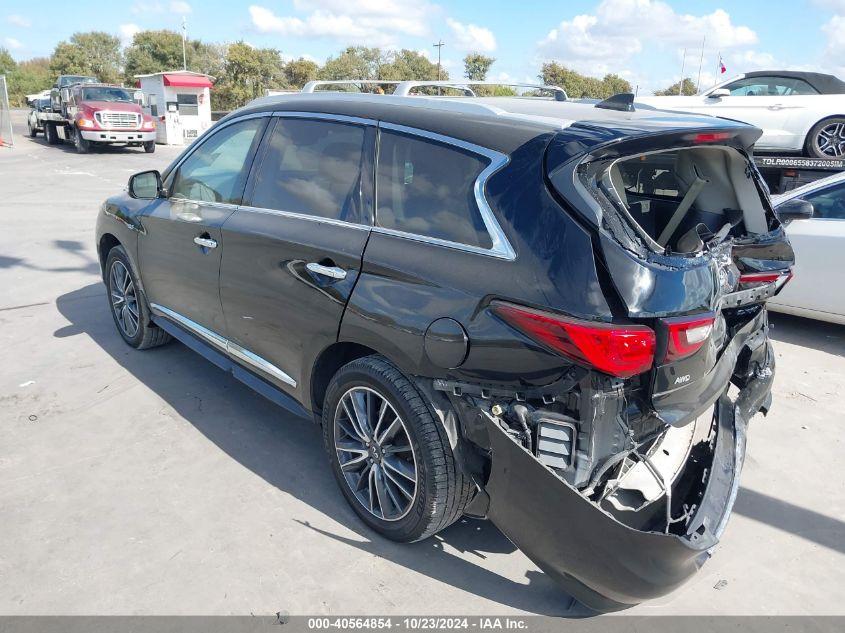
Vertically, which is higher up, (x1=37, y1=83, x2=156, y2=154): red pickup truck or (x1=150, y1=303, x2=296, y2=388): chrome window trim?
(x1=37, y1=83, x2=156, y2=154): red pickup truck

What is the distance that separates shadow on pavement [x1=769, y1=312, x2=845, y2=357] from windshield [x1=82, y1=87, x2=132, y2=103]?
2263 centimetres

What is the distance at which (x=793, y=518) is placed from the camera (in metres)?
3.32

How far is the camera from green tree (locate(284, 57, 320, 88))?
5597 cm

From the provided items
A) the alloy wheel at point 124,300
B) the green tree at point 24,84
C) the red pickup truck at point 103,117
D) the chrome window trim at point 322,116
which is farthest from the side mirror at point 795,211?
the green tree at point 24,84

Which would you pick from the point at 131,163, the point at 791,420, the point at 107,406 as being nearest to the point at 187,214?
the point at 107,406

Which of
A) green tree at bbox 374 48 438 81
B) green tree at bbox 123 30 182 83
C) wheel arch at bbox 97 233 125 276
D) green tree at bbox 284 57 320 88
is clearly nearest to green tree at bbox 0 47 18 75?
green tree at bbox 123 30 182 83

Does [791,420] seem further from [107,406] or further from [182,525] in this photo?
[107,406]

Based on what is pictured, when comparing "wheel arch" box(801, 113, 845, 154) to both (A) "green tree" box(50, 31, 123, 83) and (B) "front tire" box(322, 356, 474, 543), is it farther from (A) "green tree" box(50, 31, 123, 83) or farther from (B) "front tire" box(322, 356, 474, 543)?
(A) "green tree" box(50, 31, 123, 83)

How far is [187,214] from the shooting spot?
4.09 meters

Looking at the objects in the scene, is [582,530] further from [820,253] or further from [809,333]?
[809,333]

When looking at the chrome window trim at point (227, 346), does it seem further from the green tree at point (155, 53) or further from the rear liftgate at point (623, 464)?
the green tree at point (155, 53)

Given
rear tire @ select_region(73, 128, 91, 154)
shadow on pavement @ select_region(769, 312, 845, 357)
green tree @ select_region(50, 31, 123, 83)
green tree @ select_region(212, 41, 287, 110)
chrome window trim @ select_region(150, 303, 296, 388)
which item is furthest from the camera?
green tree @ select_region(50, 31, 123, 83)

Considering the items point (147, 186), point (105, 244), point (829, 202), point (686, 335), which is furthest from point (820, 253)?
point (105, 244)

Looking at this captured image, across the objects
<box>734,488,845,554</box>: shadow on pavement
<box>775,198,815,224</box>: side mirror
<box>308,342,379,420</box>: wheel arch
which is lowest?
<box>734,488,845,554</box>: shadow on pavement
